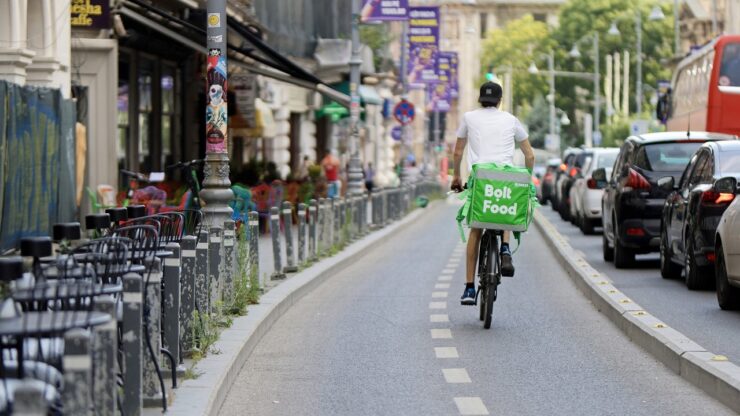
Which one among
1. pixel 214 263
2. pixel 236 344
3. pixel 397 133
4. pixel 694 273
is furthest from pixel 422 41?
pixel 236 344

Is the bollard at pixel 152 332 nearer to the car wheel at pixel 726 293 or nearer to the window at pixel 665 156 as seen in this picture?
the car wheel at pixel 726 293

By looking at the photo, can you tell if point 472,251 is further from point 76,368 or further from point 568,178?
point 568,178

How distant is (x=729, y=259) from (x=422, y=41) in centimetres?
3937

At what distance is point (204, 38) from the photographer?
2844 centimetres

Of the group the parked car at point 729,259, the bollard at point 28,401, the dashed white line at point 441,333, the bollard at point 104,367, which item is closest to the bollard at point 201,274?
the dashed white line at point 441,333

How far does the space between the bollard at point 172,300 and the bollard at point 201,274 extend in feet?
5.81

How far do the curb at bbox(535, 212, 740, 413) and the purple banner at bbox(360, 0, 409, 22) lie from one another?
1766 centimetres

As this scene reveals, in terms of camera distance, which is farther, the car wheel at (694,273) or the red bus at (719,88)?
the red bus at (719,88)

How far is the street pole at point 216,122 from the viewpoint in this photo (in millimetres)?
16641

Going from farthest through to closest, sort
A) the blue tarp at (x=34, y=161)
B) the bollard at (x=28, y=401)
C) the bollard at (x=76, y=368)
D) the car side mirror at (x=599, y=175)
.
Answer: the car side mirror at (x=599, y=175) → the blue tarp at (x=34, y=161) → the bollard at (x=76, y=368) → the bollard at (x=28, y=401)

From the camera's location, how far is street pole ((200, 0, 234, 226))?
54.6ft

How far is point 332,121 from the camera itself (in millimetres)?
61062

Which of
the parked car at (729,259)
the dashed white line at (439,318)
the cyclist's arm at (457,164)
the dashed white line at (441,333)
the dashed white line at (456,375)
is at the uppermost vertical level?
the cyclist's arm at (457,164)

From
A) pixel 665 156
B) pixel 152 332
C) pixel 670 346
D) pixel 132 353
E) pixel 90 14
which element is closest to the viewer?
pixel 132 353
